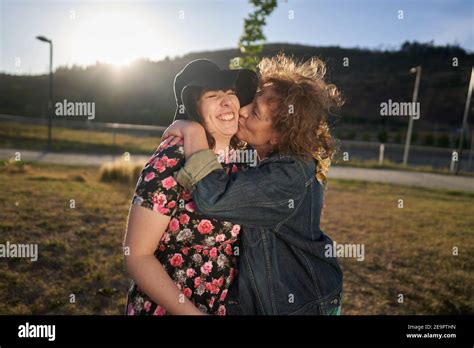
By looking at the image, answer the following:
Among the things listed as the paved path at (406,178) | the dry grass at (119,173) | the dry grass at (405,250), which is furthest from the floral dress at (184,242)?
the paved path at (406,178)

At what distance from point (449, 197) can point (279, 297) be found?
42.7 ft

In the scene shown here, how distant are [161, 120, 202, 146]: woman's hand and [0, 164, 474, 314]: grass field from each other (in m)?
3.18

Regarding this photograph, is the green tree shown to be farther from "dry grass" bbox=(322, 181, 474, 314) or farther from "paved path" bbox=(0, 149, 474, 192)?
"paved path" bbox=(0, 149, 474, 192)

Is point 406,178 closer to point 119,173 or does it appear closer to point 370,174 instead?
point 370,174

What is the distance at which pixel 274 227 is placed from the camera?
2098mm

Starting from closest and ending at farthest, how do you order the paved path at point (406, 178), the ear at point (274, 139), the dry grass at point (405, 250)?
the ear at point (274, 139), the dry grass at point (405, 250), the paved path at point (406, 178)

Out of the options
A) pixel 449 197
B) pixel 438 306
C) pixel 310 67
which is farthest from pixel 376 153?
pixel 310 67

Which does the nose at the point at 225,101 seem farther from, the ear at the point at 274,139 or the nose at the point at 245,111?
the ear at the point at 274,139

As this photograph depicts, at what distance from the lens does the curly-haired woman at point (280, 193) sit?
190 cm

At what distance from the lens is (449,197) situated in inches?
520

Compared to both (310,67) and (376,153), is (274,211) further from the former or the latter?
(376,153)

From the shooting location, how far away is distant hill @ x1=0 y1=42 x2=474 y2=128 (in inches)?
1905

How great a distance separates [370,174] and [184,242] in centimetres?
1687

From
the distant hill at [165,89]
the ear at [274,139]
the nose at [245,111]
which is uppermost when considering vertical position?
the distant hill at [165,89]
